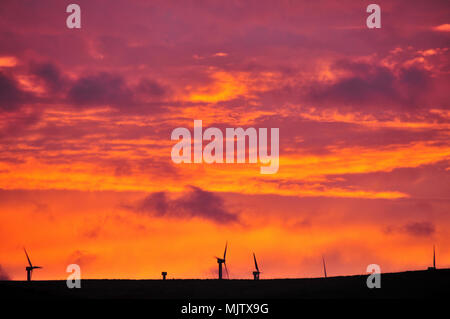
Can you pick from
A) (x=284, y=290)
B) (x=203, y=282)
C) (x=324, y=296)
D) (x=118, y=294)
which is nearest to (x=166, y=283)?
(x=203, y=282)

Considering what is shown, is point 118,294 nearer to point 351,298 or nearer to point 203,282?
point 203,282

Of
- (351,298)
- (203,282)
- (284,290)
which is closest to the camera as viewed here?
(351,298)

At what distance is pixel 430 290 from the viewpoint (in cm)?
14112

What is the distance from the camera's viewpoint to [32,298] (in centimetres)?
13150
